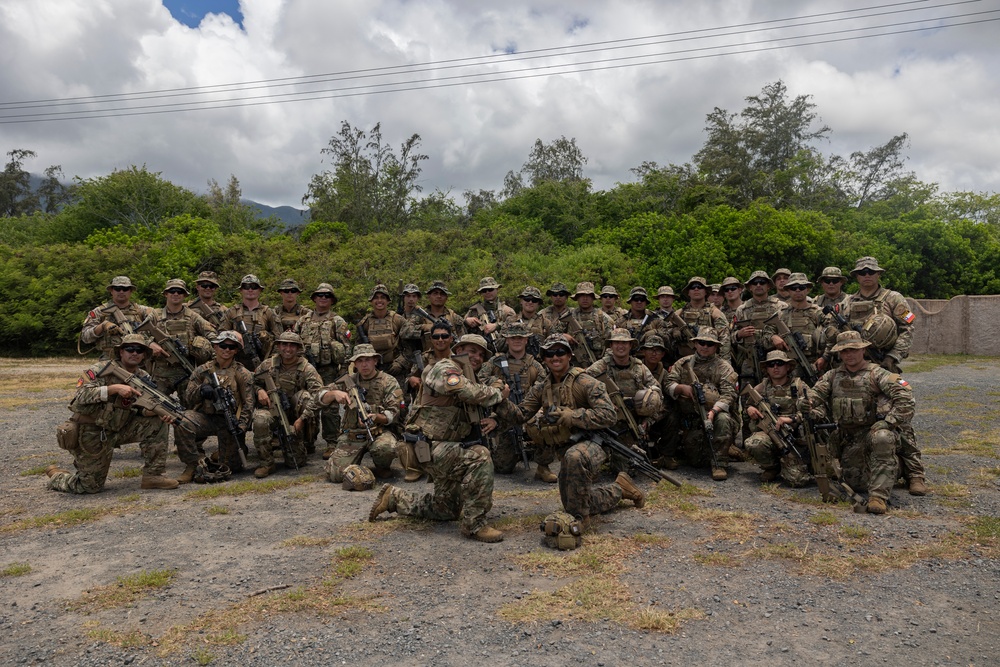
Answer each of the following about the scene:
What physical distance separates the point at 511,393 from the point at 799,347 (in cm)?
384

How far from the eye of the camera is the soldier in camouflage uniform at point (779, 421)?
736 centimetres

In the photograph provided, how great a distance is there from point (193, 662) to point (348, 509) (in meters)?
2.90

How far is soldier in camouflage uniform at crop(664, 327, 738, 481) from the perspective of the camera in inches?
311

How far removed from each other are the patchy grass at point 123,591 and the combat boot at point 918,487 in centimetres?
694

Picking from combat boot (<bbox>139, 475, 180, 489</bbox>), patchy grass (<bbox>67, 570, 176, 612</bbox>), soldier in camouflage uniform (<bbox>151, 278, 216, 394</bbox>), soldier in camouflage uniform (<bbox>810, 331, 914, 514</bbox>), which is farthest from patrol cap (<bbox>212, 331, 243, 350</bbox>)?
soldier in camouflage uniform (<bbox>810, 331, 914, 514</bbox>)

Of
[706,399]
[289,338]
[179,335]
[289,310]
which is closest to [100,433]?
[179,335]

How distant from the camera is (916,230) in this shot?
88.3 feet

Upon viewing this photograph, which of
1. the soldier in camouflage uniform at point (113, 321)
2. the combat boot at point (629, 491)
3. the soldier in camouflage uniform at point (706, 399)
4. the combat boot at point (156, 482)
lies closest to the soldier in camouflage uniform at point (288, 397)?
the combat boot at point (156, 482)

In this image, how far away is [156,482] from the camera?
7645 mm

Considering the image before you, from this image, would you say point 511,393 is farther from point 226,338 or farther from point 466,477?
point 226,338

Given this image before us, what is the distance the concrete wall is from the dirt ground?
54.3 ft

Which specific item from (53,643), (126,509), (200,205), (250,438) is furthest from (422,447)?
(200,205)

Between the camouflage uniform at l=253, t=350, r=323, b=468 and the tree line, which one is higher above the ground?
the tree line

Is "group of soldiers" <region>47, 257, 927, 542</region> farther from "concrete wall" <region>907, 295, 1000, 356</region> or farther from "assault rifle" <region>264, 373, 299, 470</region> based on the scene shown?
"concrete wall" <region>907, 295, 1000, 356</region>
